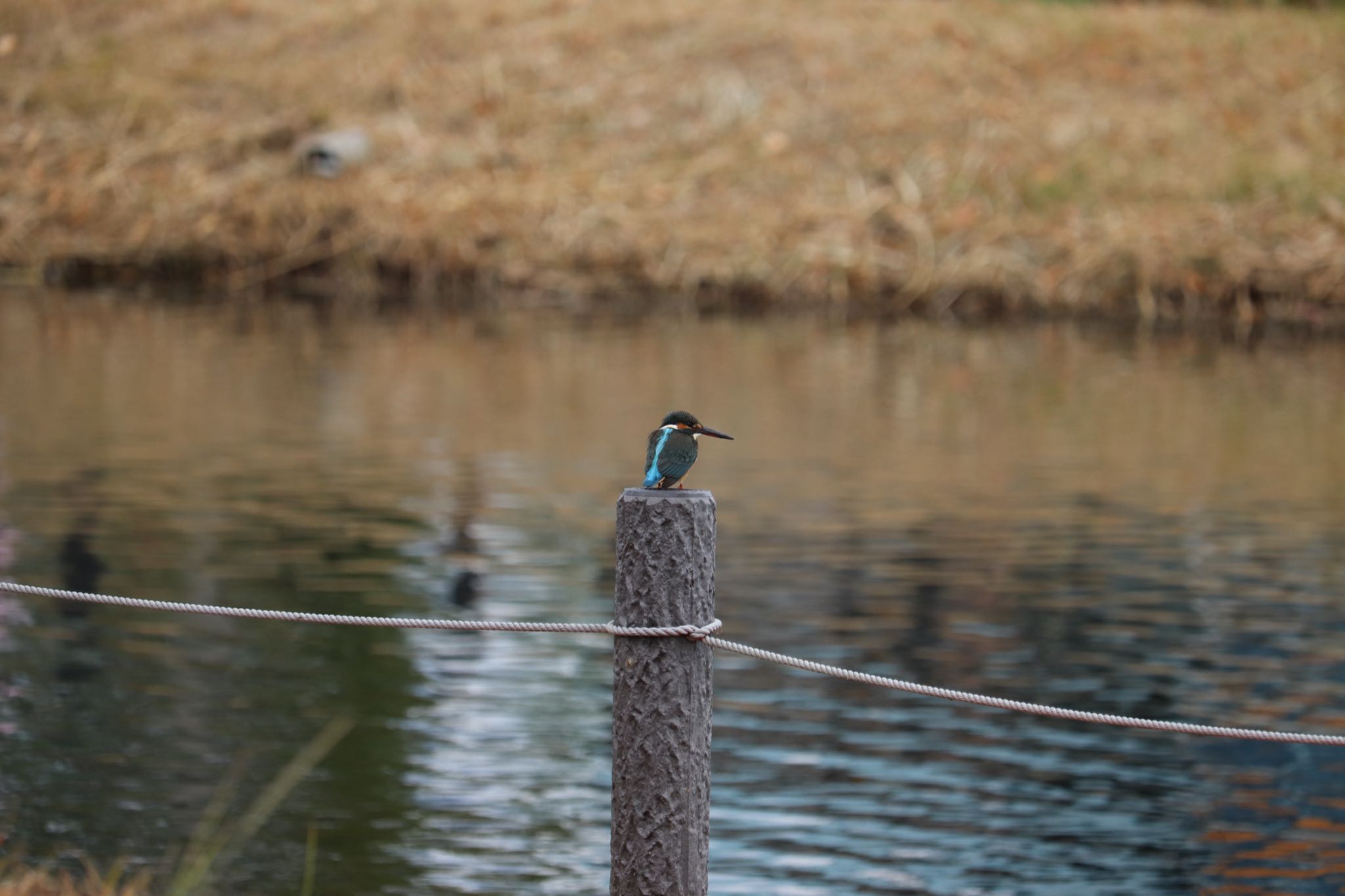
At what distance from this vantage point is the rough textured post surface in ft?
13.8

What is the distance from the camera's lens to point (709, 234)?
23.8m

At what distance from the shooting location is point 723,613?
922 centimetres

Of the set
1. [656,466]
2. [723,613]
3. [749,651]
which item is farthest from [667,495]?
[723,613]

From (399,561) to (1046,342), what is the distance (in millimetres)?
11833

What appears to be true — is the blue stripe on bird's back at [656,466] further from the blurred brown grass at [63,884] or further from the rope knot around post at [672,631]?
the blurred brown grass at [63,884]

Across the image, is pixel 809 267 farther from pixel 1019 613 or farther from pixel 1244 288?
pixel 1019 613

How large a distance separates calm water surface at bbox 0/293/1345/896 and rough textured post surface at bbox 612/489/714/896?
1716 mm

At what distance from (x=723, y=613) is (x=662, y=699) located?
494 cm

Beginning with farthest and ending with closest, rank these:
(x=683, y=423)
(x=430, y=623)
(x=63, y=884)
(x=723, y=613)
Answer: (x=723, y=613)
(x=63, y=884)
(x=430, y=623)
(x=683, y=423)

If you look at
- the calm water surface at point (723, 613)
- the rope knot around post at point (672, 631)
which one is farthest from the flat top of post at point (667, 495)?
the calm water surface at point (723, 613)

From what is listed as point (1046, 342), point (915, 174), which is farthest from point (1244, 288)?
point (915, 174)

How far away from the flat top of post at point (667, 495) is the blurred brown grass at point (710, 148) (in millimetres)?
18881

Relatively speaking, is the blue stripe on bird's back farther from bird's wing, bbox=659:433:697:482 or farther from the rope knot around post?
the rope knot around post

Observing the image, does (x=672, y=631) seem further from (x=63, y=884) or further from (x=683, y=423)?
(x=63, y=884)
